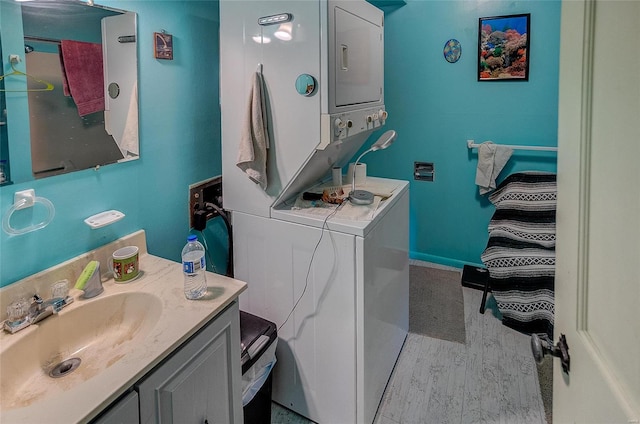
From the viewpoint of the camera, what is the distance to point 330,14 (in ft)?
5.03

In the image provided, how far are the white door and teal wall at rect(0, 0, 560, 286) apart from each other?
4.79 ft

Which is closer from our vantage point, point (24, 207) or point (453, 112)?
point (24, 207)

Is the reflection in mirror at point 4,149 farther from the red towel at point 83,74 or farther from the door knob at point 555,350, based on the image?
the door knob at point 555,350

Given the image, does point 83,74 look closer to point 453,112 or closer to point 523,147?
point 453,112

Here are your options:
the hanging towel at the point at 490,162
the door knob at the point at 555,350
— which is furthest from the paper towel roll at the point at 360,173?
the door knob at the point at 555,350

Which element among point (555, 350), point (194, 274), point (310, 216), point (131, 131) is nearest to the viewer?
point (555, 350)

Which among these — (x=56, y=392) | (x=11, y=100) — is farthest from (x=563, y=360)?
(x=11, y=100)

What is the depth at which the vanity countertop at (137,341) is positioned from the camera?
2.90 ft

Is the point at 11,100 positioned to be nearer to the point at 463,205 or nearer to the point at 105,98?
the point at 105,98

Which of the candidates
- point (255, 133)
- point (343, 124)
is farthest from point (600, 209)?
point (255, 133)

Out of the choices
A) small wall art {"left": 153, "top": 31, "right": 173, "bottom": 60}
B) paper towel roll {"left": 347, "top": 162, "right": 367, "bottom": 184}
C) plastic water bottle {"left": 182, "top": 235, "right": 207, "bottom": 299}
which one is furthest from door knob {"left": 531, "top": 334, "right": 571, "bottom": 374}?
small wall art {"left": 153, "top": 31, "right": 173, "bottom": 60}

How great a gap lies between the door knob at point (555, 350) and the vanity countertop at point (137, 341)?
0.88 metres

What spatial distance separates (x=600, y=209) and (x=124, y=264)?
139 cm

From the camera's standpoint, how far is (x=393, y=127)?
3486 millimetres
